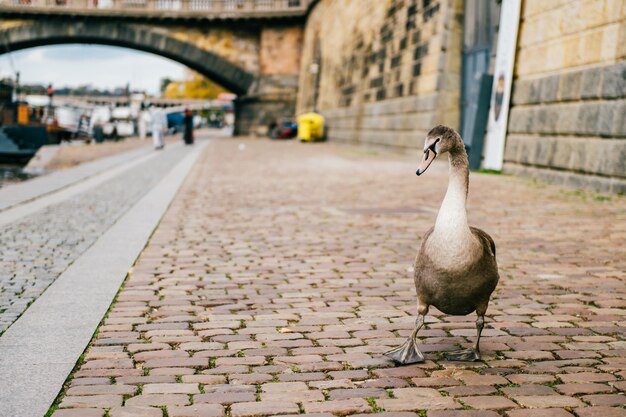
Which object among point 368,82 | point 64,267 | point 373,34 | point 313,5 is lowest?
point 64,267

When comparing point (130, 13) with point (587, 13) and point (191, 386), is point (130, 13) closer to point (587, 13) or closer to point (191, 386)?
point (587, 13)

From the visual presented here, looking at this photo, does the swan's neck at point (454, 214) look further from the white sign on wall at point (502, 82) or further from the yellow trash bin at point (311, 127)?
the yellow trash bin at point (311, 127)

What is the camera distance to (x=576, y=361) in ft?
10.5

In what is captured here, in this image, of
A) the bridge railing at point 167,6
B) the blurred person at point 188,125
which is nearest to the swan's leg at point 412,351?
the blurred person at point 188,125

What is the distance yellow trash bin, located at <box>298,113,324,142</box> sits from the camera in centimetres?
3098

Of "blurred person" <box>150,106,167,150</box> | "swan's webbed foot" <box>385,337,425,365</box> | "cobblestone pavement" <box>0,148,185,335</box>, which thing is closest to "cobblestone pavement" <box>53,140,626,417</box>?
"swan's webbed foot" <box>385,337,425,365</box>

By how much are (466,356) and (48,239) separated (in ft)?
14.6

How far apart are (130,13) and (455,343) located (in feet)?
130

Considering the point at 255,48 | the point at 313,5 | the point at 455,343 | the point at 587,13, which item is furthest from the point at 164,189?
the point at 255,48

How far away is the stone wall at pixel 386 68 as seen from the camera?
56.7ft

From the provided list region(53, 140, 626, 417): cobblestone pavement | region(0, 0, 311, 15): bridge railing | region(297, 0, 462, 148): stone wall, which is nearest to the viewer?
region(53, 140, 626, 417): cobblestone pavement

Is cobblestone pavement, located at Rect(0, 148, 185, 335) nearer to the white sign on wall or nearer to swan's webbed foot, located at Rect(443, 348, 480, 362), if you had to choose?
swan's webbed foot, located at Rect(443, 348, 480, 362)

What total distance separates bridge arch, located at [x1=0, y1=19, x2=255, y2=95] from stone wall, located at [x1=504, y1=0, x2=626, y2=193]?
97.1ft

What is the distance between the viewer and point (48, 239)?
6.34 metres
